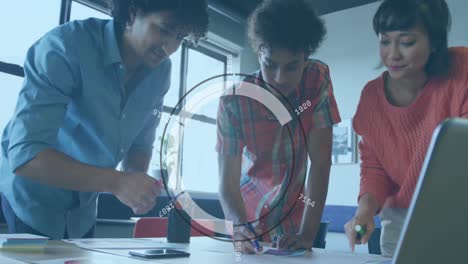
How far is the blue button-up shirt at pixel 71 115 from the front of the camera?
892mm

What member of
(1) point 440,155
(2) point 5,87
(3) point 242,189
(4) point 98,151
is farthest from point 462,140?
(2) point 5,87

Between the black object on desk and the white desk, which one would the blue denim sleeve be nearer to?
the white desk

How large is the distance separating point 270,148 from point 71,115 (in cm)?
51

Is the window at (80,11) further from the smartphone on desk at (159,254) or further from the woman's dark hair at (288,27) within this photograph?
the smartphone on desk at (159,254)

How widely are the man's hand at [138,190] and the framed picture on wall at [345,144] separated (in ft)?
9.39

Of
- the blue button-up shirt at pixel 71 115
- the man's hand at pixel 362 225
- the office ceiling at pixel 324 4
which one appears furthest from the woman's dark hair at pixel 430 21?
the office ceiling at pixel 324 4

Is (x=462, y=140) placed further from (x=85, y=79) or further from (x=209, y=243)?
(x=85, y=79)

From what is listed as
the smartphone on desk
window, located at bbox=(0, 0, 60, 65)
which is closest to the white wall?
window, located at bbox=(0, 0, 60, 65)

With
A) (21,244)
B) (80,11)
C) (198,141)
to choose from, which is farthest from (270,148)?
(80,11)

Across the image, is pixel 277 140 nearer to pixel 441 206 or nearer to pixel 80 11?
pixel 441 206

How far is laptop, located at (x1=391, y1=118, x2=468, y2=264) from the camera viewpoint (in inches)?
13.2

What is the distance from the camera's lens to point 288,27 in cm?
93

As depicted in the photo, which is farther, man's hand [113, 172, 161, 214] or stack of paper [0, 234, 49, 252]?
man's hand [113, 172, 161, 214]

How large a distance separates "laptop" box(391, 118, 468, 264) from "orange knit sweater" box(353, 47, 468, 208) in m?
0.62
